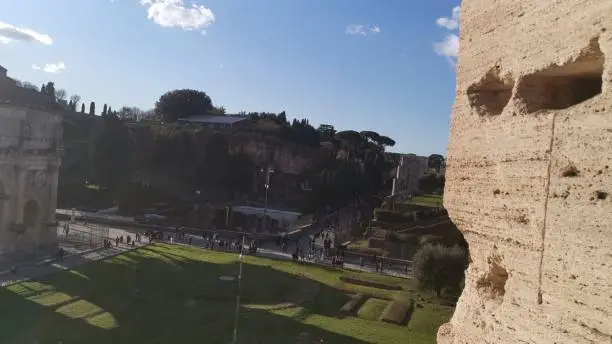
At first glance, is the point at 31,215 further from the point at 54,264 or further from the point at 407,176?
the point at 407,176

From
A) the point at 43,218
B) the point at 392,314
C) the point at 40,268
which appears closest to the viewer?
the point at 392,314

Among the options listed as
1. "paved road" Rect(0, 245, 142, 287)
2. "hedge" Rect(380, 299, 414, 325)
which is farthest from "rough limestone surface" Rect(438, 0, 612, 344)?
"paved road" Rect(0, 245, 142, 287)

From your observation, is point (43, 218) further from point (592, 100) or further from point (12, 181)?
point (592, 100)

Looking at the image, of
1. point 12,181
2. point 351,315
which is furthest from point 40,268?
point 351,315

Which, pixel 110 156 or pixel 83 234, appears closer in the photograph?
pixel 83 234

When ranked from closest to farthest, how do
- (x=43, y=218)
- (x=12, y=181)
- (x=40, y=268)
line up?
(x=40, y=268), (x=12, y=181), (x=43, y=218)

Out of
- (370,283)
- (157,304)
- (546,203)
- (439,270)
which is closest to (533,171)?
(546,203)
